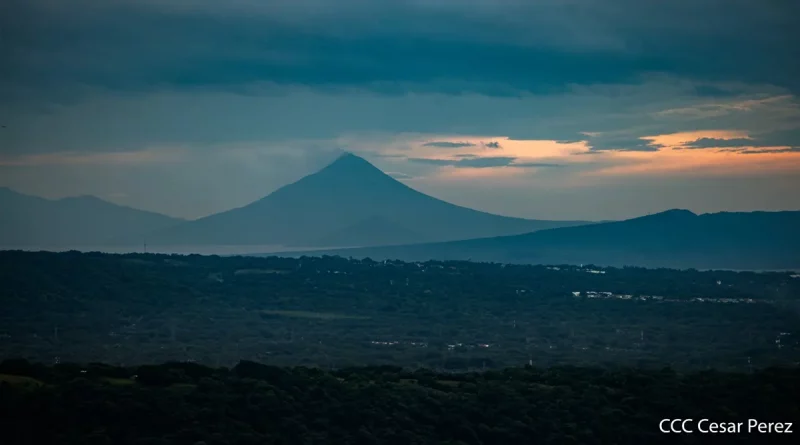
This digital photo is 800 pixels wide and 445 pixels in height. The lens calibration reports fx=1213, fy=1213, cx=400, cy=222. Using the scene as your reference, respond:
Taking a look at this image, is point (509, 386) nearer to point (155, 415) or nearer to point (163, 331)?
point (155, 415)

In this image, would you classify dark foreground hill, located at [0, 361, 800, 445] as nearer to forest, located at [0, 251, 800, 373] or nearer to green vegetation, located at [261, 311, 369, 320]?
forest, located at [0, 251, 800, 373]

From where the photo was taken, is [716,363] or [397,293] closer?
[716,363]

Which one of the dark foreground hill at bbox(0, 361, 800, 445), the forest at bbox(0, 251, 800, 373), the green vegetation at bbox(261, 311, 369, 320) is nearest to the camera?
the dark foreground hill at bbox(0, 361, 800, 445)

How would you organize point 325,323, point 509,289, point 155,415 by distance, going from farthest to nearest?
point 509,289 → point 325,323 → point 155,415

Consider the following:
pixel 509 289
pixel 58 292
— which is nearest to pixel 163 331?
pixel 58 292

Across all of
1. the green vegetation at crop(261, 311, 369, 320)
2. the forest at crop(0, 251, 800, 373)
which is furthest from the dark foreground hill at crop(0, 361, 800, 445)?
the green vegetation at crop(261, 311, 369, 320)

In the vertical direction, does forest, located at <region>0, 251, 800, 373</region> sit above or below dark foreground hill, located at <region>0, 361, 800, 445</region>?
above

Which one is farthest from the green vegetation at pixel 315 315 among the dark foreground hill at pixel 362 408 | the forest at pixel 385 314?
the dark foreground hill at pixel 362 408

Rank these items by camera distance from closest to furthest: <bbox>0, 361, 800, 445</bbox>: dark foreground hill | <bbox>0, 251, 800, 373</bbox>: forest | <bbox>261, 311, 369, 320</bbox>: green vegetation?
<bbox>0, 361, 800, 445</bbox>: dark foreground hill < <bbox>0, 251, 800, 373</bbox>: forest < <bbox>261, 311, 369, 320</bbox>: green vegetation
